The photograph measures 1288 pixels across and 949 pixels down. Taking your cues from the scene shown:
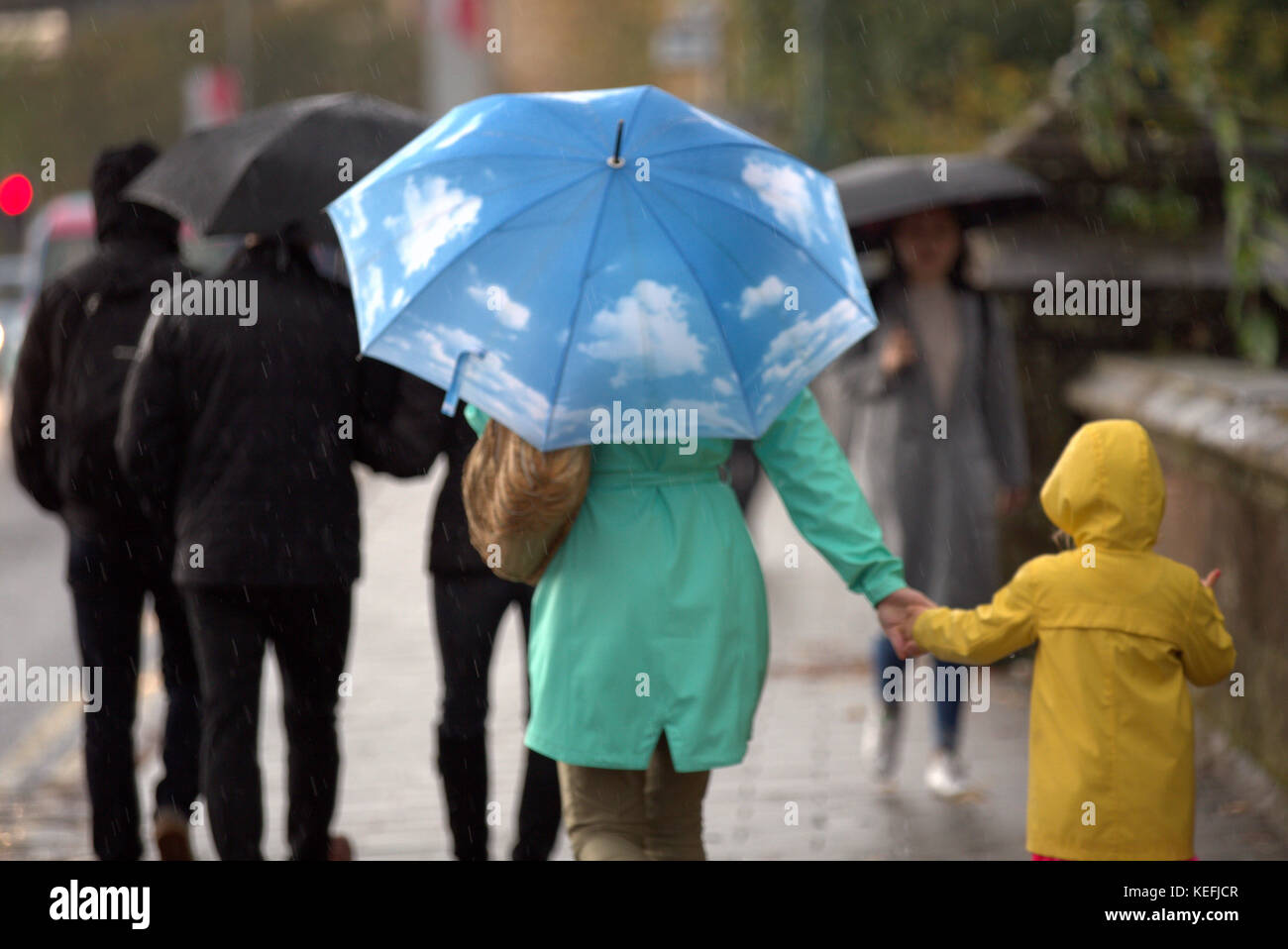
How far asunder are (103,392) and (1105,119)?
15.7 ft

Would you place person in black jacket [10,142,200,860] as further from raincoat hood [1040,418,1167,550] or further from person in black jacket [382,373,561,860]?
raincoat hood [1040,418,1167,550]

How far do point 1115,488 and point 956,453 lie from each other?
254cm

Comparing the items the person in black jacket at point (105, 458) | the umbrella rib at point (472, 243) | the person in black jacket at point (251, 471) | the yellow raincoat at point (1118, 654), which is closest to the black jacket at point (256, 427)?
the person in black jacket at point (251, 471)

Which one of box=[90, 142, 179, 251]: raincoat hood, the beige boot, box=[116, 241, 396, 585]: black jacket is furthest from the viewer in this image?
box=[90, 142, 179, 251]: raincoat hood

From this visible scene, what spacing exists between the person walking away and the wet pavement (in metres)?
0.37

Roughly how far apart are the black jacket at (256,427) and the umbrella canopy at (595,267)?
676 mm

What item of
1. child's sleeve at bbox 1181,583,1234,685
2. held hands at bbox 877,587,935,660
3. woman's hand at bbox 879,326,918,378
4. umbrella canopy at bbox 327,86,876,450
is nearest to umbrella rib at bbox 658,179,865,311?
umbrella canopy at bbox 327,86,876,450

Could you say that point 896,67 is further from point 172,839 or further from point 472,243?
point 472,243

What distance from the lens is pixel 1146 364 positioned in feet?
24.1

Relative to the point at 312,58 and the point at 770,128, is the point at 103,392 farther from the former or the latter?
the point at 312,58

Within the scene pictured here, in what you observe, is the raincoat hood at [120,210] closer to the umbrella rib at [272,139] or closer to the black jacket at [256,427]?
the umbrella rib at [272,139]

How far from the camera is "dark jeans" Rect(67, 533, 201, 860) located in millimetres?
5148

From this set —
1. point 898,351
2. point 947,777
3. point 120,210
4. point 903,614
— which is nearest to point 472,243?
point 903,614

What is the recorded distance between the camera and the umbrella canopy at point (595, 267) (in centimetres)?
353
